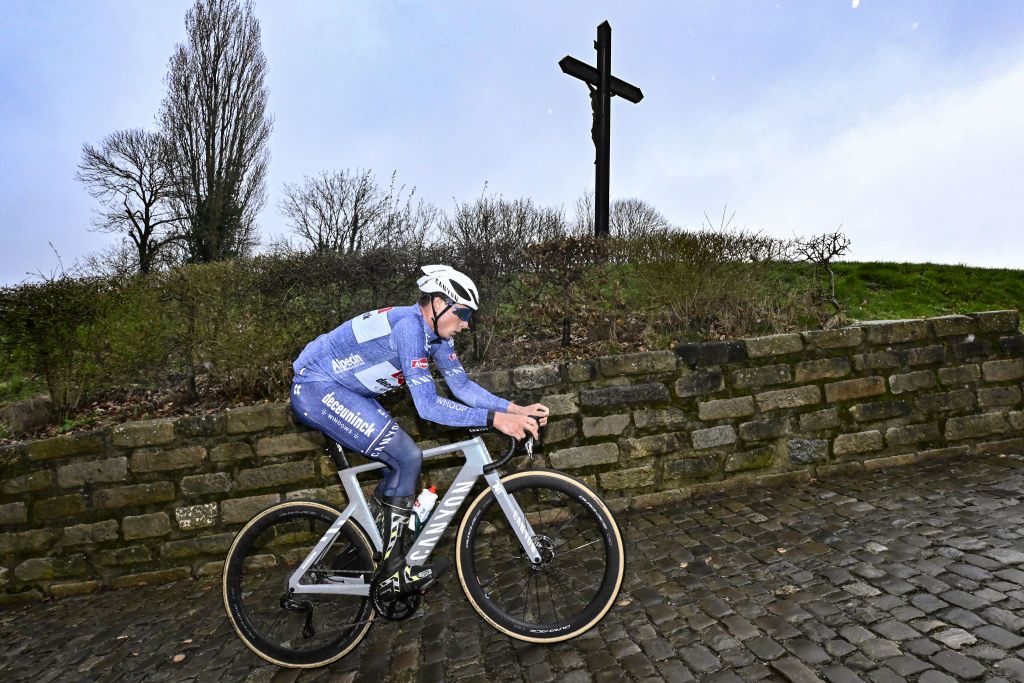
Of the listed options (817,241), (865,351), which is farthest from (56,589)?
(817,241)

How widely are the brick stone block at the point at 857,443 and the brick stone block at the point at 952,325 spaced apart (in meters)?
1.13

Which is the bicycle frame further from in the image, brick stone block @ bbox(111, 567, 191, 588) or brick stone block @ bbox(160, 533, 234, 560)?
brick stone block @ bbox(111, 567, 191, 588)

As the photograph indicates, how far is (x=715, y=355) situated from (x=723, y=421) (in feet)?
1.89

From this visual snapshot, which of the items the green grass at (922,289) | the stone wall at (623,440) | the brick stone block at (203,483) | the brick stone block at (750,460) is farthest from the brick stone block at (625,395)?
the green grass at (922,289)

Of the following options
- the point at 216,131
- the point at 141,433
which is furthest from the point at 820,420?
the point at 216,131

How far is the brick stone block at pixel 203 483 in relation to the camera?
443 cm

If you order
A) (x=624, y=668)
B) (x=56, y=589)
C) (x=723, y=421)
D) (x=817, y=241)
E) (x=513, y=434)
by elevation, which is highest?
(x=817, y=241)

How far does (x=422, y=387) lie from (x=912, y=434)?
4.76 m

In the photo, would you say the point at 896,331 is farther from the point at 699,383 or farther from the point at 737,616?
the point at 737,616

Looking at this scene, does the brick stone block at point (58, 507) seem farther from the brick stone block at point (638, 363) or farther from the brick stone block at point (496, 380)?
the brick stone block at point (638, 363)

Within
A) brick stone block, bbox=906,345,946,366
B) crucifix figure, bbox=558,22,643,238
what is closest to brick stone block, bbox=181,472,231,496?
brick stone block, bbox=906,345,946,366

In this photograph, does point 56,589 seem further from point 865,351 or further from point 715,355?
point 865,351

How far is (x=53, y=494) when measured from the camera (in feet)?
14.5

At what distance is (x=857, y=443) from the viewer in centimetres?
510
